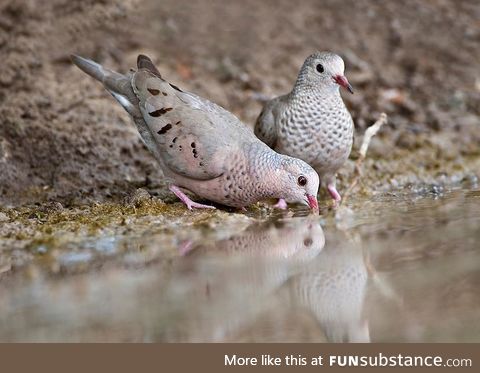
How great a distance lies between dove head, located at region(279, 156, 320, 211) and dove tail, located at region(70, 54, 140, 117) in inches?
45.5

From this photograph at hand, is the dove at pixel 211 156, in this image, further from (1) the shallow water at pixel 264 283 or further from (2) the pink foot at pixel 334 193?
(2) the pink foot at pixel 334 193

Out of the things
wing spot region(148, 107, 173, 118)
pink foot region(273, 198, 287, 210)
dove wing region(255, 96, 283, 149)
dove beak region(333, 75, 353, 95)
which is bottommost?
pink foot region(273, 198, 287, 210)

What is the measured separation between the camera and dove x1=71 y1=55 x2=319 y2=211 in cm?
570

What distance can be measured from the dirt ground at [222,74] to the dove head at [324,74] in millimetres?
918

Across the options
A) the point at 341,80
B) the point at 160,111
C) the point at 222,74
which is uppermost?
the point at 222,74

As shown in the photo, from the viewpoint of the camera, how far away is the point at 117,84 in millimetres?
6383

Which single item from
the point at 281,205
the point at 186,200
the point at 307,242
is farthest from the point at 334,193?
the point at 307,242

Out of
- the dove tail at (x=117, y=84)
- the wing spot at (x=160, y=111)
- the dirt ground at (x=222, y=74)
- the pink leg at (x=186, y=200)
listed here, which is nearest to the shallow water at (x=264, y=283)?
the pink leg at (x=186, y=200)

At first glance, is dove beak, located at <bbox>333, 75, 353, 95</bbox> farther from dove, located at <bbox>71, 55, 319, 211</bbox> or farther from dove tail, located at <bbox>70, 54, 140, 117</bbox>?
dove tail, located at <bbox>70, 54, 140, 117</bbox>

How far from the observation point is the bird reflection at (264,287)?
345 centimetres

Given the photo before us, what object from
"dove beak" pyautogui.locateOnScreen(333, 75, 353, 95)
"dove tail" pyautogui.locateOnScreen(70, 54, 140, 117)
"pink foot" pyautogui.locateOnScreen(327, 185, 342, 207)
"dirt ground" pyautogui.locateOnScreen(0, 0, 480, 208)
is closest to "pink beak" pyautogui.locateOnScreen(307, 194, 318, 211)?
"pink foot" pyautogui.locateOnScreen(327, 185, 342, 207)

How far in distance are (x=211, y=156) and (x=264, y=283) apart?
1.75 metres

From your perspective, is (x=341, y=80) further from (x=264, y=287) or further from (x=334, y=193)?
(x=264, y=287)
